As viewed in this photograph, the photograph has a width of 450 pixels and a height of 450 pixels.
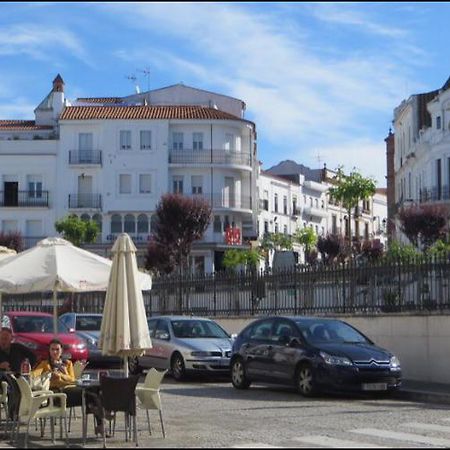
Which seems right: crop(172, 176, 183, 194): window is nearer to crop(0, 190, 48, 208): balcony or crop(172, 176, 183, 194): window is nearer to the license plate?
crop(0, 190, 48, 208): balcony

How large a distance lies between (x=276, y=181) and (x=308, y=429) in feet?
247

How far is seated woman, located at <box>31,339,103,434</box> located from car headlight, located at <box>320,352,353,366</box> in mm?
5980

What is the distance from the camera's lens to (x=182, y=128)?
240 feet

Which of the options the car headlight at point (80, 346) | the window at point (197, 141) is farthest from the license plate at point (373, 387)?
the window at point (197, 141)

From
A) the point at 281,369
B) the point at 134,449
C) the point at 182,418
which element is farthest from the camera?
the point at 281,369

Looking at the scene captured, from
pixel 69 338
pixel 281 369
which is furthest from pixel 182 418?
pixel 69 338

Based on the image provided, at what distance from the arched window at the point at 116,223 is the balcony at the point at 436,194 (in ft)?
71.9

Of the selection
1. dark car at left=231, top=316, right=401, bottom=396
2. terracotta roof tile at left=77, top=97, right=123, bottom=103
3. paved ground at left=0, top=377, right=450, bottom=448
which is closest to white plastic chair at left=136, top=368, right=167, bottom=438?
paved ground at left=0, top=377, right=450, bottom=448

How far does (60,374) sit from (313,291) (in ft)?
44.7

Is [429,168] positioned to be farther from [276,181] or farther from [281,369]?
[281,369]

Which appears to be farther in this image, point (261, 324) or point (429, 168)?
point (429, 168)

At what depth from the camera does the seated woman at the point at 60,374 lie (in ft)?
43.8

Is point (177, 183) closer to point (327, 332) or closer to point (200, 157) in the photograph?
point (200, 157)

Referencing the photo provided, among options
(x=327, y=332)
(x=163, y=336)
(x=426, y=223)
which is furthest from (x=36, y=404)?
(x=426, y=223)
